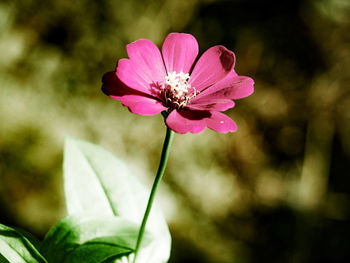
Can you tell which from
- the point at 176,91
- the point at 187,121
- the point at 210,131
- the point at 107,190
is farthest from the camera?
the point at 210,131

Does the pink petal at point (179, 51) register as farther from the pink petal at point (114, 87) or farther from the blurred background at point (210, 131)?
the blurred background at point (210, 131)

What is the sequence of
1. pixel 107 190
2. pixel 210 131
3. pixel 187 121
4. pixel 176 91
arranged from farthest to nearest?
pixel 210 131
pixel 107 190
pixel 176 91
pixel 187 121

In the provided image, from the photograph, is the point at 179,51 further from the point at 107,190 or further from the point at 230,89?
the point at 107,190

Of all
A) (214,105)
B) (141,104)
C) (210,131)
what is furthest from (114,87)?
(210,131)

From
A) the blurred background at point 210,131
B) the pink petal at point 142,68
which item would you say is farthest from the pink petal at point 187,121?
the blurred background at point 210,131

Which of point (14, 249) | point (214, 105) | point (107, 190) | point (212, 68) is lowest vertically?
point (14, 249)

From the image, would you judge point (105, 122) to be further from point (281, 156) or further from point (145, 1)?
point (281, 156)

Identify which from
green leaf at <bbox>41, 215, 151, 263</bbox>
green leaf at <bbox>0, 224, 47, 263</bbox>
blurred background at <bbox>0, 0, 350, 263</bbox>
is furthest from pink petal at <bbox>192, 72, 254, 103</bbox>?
blurred background at <bbox>0, 0, 350, 263</bbox>

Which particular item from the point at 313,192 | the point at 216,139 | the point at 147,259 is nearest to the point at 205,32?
the point at 216,139
